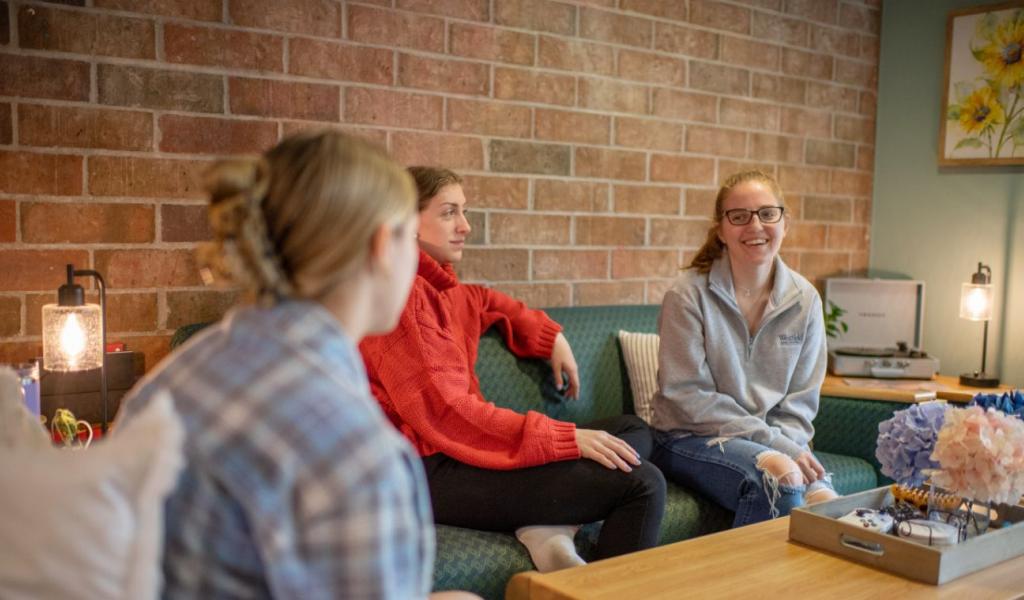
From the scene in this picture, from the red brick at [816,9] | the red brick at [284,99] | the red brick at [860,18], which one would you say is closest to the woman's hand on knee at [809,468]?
the red brick at [284,99]

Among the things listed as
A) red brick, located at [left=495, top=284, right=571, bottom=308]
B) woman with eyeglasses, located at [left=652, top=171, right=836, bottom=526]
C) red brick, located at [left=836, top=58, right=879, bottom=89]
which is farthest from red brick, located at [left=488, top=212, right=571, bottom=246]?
red brick, located at [left=836, top=58, right=879, bottom=89]

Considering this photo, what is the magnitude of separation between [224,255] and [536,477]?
1180mm

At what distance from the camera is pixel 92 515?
93 centimetres

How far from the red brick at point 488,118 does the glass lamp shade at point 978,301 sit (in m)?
1.80

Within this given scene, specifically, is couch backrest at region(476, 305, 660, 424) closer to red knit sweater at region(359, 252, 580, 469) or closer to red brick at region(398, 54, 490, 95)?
red knit sweater at region(359, 252, 580, 469)

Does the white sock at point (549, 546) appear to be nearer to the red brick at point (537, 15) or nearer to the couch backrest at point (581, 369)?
the couch backrest at point (581, 369)

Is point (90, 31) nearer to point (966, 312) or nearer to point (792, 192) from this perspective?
point (792, 192)

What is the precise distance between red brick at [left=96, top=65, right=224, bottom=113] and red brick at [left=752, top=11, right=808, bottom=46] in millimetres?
2082

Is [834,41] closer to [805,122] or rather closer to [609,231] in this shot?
[805,122]

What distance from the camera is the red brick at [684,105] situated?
3.34 meters

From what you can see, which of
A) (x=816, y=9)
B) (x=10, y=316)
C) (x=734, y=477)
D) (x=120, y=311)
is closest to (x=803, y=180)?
(x=816, y=9)

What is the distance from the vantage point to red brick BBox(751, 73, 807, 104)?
3627 mm

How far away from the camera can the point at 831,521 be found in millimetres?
1790

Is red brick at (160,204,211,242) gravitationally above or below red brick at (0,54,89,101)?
below
